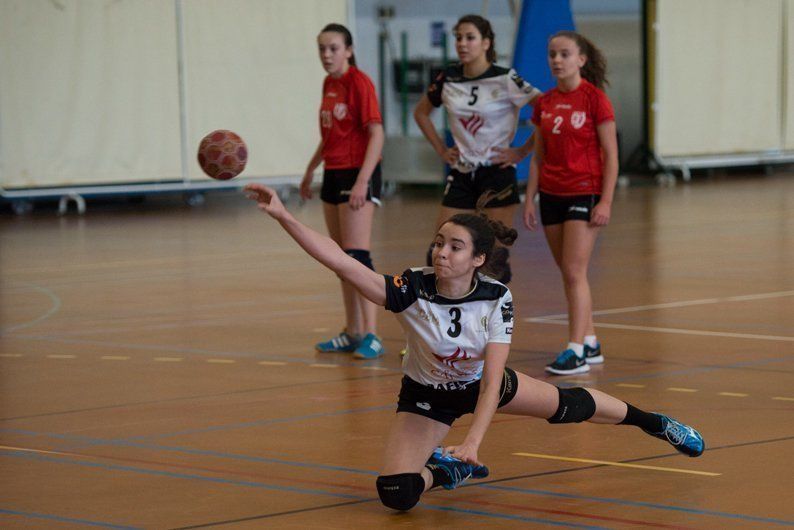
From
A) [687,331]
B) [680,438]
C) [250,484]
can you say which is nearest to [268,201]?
[250,484]

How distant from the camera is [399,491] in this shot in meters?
4.51

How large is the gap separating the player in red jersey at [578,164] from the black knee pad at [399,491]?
2758 millimetres

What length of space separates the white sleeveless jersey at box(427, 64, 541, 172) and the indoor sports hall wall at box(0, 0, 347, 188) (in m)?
11.7

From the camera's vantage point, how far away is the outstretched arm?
4562 millimetres

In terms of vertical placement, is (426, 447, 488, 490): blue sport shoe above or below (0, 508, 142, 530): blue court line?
above

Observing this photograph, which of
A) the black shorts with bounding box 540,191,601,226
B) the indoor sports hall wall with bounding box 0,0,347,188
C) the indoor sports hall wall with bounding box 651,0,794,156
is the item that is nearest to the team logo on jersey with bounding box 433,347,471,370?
the black shorts with bounding box 540,191,601,226

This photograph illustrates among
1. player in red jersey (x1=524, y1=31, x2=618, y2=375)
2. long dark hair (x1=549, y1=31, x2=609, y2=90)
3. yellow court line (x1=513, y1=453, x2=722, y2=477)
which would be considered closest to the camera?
yellow court line (x1=513, y1=453, x2=722, y2=477)

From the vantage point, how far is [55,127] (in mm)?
18422

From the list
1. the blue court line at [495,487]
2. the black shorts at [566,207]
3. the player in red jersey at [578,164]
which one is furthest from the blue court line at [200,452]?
the black shorts at [566,207]

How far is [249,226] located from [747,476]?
1241 centimetres

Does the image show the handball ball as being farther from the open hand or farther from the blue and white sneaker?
the blue and white sneaker

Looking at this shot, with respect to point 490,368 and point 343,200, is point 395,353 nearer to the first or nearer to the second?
point 343,200

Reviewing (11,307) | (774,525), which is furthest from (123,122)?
(774,525)

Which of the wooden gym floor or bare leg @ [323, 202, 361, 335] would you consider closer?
the wooden gym floor
